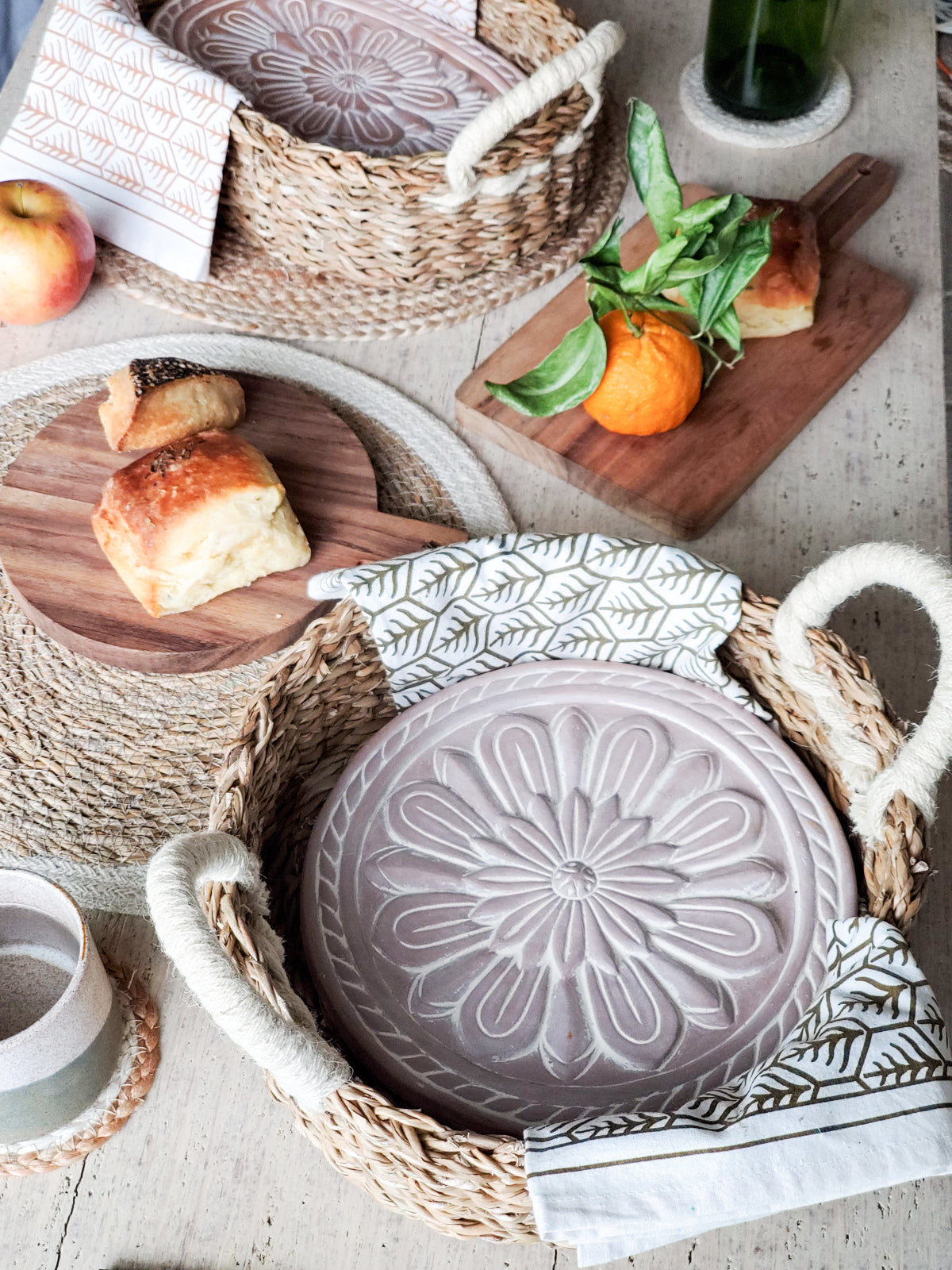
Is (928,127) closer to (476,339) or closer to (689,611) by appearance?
(476,339)

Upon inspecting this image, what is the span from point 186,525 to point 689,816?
0.36 metres

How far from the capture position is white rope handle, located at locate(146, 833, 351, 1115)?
1.42ft

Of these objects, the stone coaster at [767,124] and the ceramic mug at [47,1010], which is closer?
the ceramic mug at [47,1010]

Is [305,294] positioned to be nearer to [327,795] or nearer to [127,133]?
[127,133]

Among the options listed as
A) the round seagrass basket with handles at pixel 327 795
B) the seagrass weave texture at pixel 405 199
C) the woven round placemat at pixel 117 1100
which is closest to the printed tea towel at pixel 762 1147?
the round seagrass basket with handles at pixel 327 795

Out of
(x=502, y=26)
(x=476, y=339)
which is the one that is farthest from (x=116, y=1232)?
(x=502, y=26)

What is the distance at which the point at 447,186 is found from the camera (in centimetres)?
85

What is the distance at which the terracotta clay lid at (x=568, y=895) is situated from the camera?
0.59 m

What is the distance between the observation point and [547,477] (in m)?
0.89

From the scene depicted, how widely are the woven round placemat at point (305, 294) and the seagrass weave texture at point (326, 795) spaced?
386 mm

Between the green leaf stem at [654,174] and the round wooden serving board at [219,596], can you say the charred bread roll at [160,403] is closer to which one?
the round wooden serving board at [219,596]

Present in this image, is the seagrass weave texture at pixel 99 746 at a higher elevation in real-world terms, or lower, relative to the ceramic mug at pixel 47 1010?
lower

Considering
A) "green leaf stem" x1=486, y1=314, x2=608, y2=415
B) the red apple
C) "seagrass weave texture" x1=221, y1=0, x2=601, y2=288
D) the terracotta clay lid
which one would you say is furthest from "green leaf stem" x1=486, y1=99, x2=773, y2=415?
the red apple

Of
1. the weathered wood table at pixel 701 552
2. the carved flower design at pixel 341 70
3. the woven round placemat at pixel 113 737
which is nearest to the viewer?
the weathered wood table at pixel 701 552
